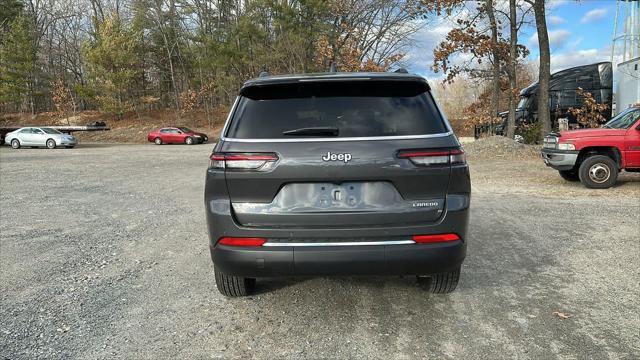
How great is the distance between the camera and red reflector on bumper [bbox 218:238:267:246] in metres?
3.01

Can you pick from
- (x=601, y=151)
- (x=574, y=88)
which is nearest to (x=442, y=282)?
(x=601, y=151)

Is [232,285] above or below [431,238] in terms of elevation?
below

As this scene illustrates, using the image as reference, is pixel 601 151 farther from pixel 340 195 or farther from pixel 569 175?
pixel 340 195

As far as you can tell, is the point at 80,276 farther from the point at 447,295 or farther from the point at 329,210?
the point at 447,295

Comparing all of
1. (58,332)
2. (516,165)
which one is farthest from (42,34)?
(58,332)

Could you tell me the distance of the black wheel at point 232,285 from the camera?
144 inches

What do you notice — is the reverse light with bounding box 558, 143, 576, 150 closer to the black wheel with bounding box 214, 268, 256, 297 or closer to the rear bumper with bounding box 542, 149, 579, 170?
the rear bumper with bounding box 542, 149, 579, 170

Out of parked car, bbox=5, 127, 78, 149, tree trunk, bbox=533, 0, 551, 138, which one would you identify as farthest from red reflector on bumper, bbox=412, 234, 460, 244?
parked car, bbox=5, 127, 78, 149

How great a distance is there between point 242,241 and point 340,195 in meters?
0.75

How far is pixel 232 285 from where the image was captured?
3703 mm

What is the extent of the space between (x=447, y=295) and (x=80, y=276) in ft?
12.0

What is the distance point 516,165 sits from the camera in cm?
1380

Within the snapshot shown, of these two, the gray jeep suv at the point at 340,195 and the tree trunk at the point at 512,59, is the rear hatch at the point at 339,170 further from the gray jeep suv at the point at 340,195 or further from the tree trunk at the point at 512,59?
the tree trunk at the point at 512,59

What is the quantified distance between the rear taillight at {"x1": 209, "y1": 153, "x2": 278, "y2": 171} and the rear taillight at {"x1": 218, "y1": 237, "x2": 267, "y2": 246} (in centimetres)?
49
